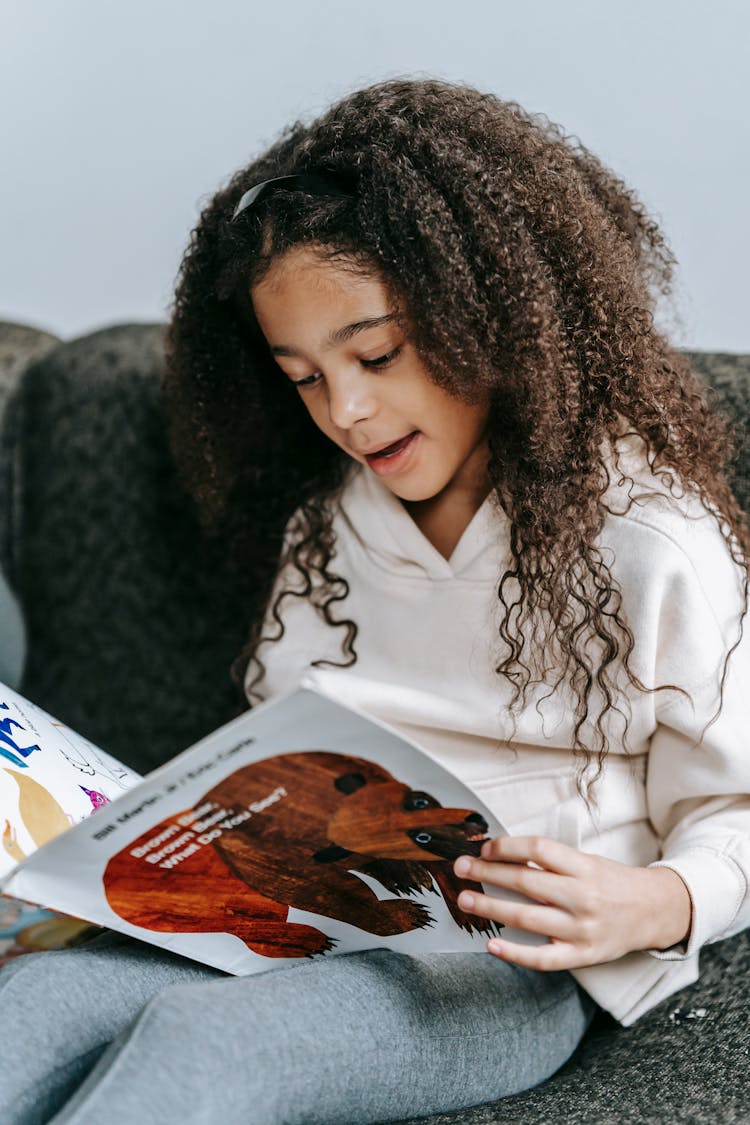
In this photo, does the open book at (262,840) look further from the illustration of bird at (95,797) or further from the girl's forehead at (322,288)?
the girl's forehead at (322,288)

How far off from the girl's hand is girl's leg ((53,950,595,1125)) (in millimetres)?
86

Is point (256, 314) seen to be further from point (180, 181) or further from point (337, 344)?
point (180, 181)

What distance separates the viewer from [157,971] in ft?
2.42

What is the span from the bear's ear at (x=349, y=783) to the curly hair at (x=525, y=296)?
0.21m

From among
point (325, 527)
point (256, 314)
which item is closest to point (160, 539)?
point (325, 527)

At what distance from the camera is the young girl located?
27.4 inches

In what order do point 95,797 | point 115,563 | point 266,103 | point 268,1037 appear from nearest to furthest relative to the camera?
point 268,1037, point 95,797, point 115,563, point 266,103

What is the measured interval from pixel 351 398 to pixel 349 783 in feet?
0.92

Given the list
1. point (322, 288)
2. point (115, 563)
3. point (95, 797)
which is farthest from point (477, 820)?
point (115, 563)

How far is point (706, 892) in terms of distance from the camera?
2.43 ft

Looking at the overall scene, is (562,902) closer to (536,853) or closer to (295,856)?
(536,853)

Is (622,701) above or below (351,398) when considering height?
below

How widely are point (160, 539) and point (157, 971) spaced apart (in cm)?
50

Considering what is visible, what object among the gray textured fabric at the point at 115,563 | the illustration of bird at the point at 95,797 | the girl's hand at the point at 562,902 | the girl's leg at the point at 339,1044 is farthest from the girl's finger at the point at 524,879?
the gray textured fabric at the point at 115,563
